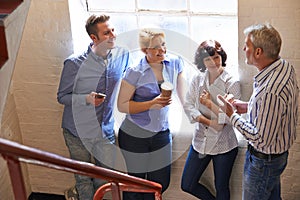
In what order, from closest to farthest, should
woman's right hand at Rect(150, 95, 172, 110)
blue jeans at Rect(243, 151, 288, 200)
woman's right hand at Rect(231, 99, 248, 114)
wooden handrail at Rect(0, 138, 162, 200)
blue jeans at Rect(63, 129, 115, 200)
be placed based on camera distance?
wooden handrail at Rect(0, 138, 162, 200) → blue jeans at Rect(243, 151, 288, 200) → woman's right hand at Rect(231, 99, 248, 114) → woman's right hand at Rect(150, 95, 172, 110) → blue jeans at Rect(63, 129, 115, 200)

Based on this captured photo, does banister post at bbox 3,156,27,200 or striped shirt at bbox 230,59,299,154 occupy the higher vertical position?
banister post at bbox 3,156,27,200

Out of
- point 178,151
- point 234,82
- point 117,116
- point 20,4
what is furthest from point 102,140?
point 20,4

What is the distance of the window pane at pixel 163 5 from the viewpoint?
13.3ft

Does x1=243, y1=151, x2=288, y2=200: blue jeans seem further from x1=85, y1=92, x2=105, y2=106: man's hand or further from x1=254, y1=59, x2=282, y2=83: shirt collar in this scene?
x1=85, y1=92, x2=105, y2=106: man's hand

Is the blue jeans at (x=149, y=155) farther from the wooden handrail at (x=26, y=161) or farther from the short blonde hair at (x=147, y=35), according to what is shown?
the wooden handrail at (x=26, y=161)

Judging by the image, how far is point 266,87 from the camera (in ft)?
11.2

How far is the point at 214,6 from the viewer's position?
4.03 m

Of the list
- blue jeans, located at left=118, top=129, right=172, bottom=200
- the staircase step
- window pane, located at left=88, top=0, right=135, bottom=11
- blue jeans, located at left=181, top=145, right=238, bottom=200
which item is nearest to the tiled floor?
the staircase step

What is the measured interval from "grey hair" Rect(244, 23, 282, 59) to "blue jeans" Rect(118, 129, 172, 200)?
1.09m

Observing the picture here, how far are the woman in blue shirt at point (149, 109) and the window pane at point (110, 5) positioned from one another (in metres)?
0.38

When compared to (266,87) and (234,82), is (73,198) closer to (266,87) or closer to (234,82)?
(234,82)

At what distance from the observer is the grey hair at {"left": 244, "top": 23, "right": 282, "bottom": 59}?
3.37m

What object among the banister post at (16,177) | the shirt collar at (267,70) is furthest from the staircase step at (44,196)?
the banister post at (16,177)

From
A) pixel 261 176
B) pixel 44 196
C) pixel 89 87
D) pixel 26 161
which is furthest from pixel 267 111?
pixel 44 196
